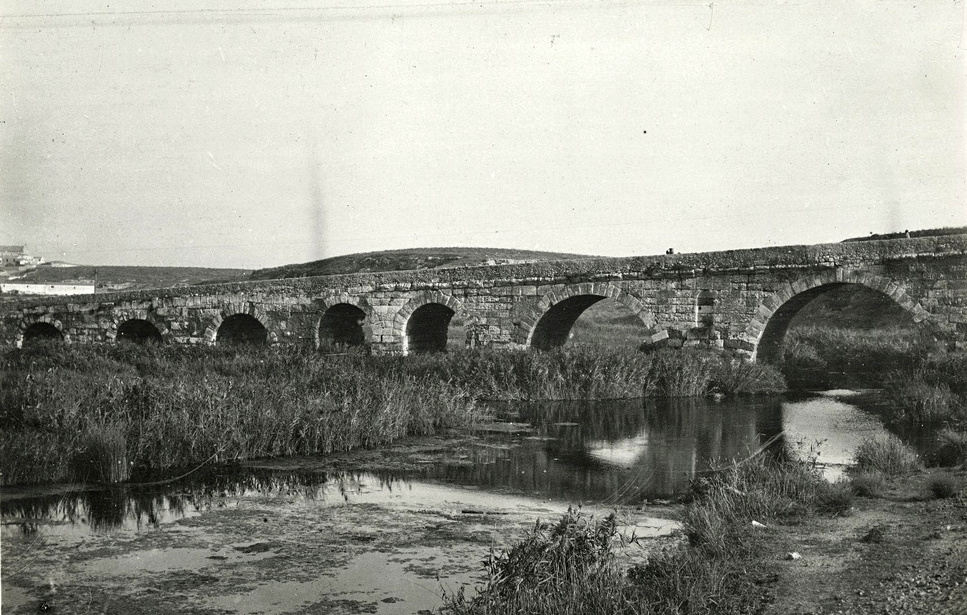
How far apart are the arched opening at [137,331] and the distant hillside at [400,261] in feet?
21.4

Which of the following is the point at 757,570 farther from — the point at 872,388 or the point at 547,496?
the point at 872,388

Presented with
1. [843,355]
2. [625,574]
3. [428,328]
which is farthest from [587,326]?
[625,574]

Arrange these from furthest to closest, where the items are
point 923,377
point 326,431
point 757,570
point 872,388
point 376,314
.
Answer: point 376,314 → point 872,388 → point 923,377 → point 326,431 → point 757,570

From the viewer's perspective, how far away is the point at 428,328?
72.3 feet

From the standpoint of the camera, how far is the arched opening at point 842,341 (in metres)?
17.1

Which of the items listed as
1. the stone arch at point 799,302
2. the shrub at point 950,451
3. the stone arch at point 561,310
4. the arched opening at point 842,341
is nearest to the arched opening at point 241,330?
the stone arch at point 561,310

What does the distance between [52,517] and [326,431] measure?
3.41 m

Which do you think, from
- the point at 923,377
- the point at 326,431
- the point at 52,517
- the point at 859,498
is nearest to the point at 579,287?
the point at 923,377

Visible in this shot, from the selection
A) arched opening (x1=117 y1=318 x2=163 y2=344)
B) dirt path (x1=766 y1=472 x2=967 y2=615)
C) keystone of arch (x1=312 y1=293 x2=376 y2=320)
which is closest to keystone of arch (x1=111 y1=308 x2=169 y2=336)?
arched opening (x1=117 y1=318 x2=163 y2=344)

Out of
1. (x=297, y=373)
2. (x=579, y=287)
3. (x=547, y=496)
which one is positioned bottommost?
(x=547, y=496)

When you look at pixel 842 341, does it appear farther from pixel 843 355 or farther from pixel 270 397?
pixel 270 397

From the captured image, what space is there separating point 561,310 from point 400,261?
13.6 meters

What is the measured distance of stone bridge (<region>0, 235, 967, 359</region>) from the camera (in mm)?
14828

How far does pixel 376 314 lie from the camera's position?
20.4 m
